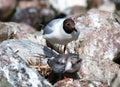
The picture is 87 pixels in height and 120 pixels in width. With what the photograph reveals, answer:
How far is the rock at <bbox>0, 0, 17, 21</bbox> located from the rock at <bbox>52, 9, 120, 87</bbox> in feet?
27.4

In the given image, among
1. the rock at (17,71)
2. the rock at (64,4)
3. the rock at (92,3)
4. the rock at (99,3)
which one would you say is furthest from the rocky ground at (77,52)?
the rock at (92,3)

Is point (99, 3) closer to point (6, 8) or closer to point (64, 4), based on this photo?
point (64, 4)

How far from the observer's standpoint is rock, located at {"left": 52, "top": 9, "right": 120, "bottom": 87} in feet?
26.0

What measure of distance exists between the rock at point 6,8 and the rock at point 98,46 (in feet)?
27.4

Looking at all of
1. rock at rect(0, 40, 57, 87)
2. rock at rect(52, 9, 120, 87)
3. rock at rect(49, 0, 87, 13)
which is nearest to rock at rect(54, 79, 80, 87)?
rock at rect(52, 9, 120, 87)

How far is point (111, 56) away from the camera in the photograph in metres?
8.77

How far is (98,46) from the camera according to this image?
882 cm

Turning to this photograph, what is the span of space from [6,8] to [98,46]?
9114 mm

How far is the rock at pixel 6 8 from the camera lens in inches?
688

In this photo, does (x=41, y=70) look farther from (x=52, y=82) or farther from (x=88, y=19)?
(x=88, y=19)

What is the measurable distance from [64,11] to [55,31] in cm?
962

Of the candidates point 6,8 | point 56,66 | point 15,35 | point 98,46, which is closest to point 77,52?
point 98,46

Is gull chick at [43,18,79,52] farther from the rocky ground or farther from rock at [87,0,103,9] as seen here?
rock at [87,0,103,9]

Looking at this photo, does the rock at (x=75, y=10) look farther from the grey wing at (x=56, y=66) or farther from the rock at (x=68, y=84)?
the rock at (x=68, y=84)
